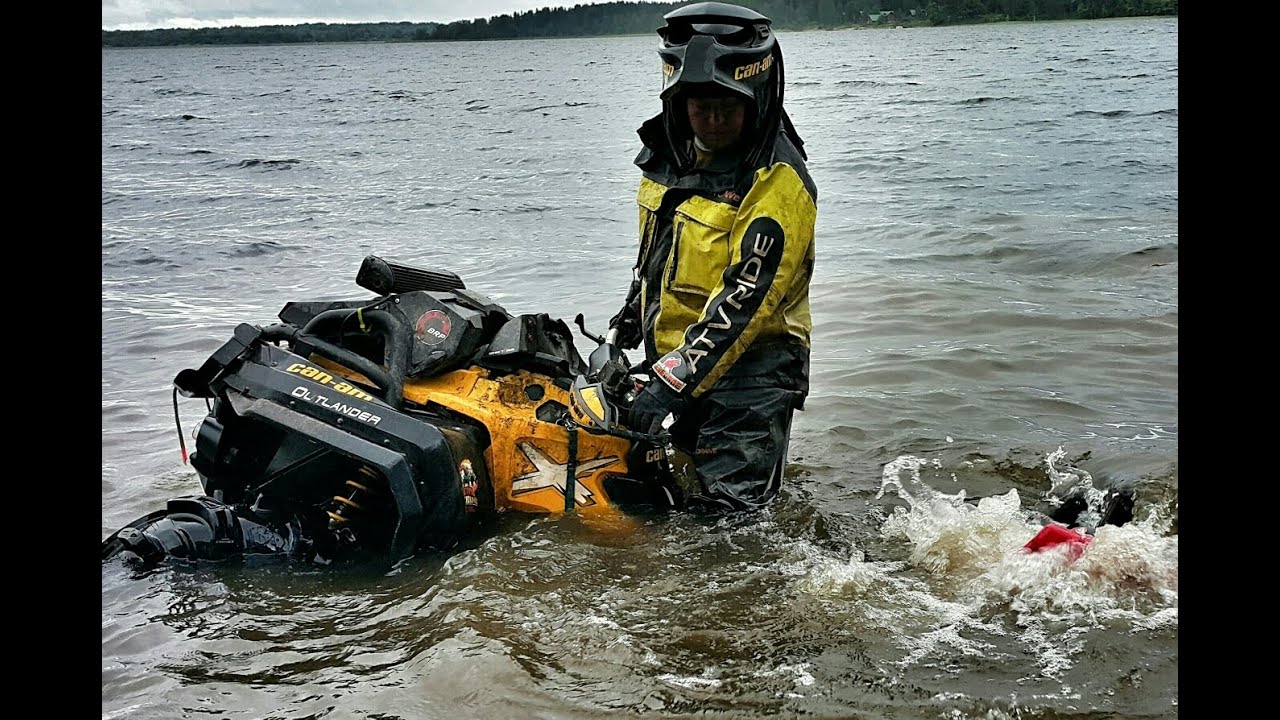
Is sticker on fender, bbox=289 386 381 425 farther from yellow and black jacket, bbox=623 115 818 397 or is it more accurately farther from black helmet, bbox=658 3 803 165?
black helmet, bbox=658 3 803 165

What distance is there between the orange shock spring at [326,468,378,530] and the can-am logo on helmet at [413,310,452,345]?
0.64m

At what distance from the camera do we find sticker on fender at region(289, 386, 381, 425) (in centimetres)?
449

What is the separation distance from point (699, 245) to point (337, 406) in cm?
159

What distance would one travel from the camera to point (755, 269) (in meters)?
4.49

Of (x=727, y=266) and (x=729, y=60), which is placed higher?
(x=729, y=60)

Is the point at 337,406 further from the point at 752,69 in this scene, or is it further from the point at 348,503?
the point at 752,69

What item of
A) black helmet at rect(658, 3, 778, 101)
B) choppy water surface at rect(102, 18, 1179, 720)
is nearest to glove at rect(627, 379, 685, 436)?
choppy water surface at rect(102, 18, 1179, 720)

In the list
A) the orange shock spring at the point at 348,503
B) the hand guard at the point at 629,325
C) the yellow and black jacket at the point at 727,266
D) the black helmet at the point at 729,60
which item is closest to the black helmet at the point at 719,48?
the black helmet at the point at 729,60

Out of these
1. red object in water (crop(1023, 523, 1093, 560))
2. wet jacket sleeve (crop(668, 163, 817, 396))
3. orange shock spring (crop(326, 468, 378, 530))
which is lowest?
red object in water (crop(1023, 523, 1093, 560))

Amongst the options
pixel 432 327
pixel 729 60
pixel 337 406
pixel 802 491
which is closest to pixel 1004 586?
pixel 802 491

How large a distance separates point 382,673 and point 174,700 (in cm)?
67

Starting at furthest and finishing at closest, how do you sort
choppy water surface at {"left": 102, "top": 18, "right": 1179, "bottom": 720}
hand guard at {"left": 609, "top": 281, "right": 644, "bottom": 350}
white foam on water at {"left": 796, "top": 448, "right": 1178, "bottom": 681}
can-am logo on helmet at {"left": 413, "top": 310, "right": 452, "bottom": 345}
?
hand guard at {"left": 609, "top": 281, "right": 644, "bottom": 350}, can-am logo on helmet at {"left": 413, "top": 310, "right": 452, "bottom": 345}, white foam on water at {"left": 796, "top": 448, "right": 1178, "bottom": 681}, choppy water surface at {"left": 102, "top": 18, "right": 1179, "bottom": 720}
